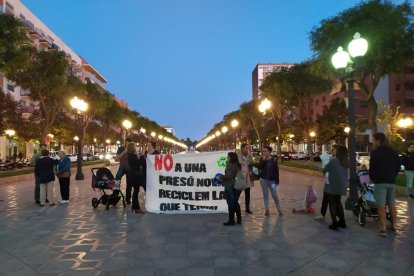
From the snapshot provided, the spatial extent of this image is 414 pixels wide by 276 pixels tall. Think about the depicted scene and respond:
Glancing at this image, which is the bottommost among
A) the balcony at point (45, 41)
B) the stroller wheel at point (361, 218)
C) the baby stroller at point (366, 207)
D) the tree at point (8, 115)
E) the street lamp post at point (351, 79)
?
the stroller wheel at point (361, 218)

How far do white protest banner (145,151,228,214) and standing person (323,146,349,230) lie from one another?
2.95 meters

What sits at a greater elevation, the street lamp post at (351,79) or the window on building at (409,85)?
the window on building at (409,85)

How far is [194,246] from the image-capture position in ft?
24.3

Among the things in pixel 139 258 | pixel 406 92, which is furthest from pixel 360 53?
pixel 406 92

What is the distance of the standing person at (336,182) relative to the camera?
8.76 m

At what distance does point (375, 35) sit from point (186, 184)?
39.7 feet

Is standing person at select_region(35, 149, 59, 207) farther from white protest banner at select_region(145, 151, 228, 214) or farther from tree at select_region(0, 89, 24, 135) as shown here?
tree at select_region(0, 89, 24, 135)

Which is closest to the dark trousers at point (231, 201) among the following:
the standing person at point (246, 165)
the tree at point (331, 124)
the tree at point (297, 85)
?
the standing person at point (246, 165)

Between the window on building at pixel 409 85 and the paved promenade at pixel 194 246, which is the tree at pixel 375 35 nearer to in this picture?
the paved promenade at pixel 194 246

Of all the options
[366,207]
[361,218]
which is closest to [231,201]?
[361,218]

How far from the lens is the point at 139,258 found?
6.62 m

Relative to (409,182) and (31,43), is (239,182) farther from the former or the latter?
(31,43)

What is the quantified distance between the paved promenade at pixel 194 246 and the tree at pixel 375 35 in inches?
369

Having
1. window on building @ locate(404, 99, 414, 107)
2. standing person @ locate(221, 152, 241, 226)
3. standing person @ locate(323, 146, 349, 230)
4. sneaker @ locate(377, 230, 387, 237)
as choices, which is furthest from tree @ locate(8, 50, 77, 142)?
window on building @ locate(404, 99, 414, 107)
